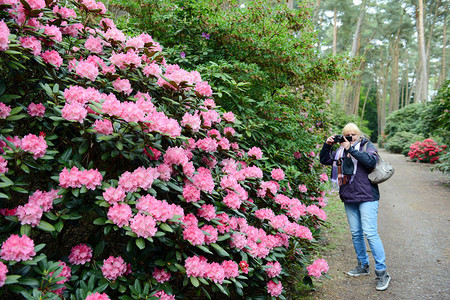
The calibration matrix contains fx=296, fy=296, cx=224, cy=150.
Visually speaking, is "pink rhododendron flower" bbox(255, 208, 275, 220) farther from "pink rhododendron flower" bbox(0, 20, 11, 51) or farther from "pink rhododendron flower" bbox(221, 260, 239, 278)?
"pink rhododendron flower" bbox(0, 20, 11, 51)

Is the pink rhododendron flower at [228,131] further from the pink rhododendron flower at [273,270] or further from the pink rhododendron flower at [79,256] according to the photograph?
the pink rhododendron flower at [79,256]

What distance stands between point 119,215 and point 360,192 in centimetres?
253

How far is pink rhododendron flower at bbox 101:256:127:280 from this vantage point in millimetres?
1504

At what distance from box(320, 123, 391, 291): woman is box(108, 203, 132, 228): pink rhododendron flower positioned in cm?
244

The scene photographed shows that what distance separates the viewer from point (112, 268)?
1.51 metres

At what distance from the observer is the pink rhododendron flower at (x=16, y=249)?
120cm

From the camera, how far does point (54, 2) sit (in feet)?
6.29

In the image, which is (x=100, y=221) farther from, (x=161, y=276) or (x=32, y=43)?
(x=32, y=43)

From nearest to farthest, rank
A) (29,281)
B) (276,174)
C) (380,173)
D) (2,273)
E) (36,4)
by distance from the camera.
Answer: (2,273) → (29,281) → (36,4) → (276,174) → (380,173)

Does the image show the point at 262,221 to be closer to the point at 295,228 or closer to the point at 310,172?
the point at 295,228

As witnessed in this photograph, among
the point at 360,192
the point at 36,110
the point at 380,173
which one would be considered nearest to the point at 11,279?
the point at 36,110

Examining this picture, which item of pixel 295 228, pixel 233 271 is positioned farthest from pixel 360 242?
pixel 233 271

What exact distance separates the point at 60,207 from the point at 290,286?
2.35 m

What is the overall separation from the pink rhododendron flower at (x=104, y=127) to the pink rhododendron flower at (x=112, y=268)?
25.8 inches
